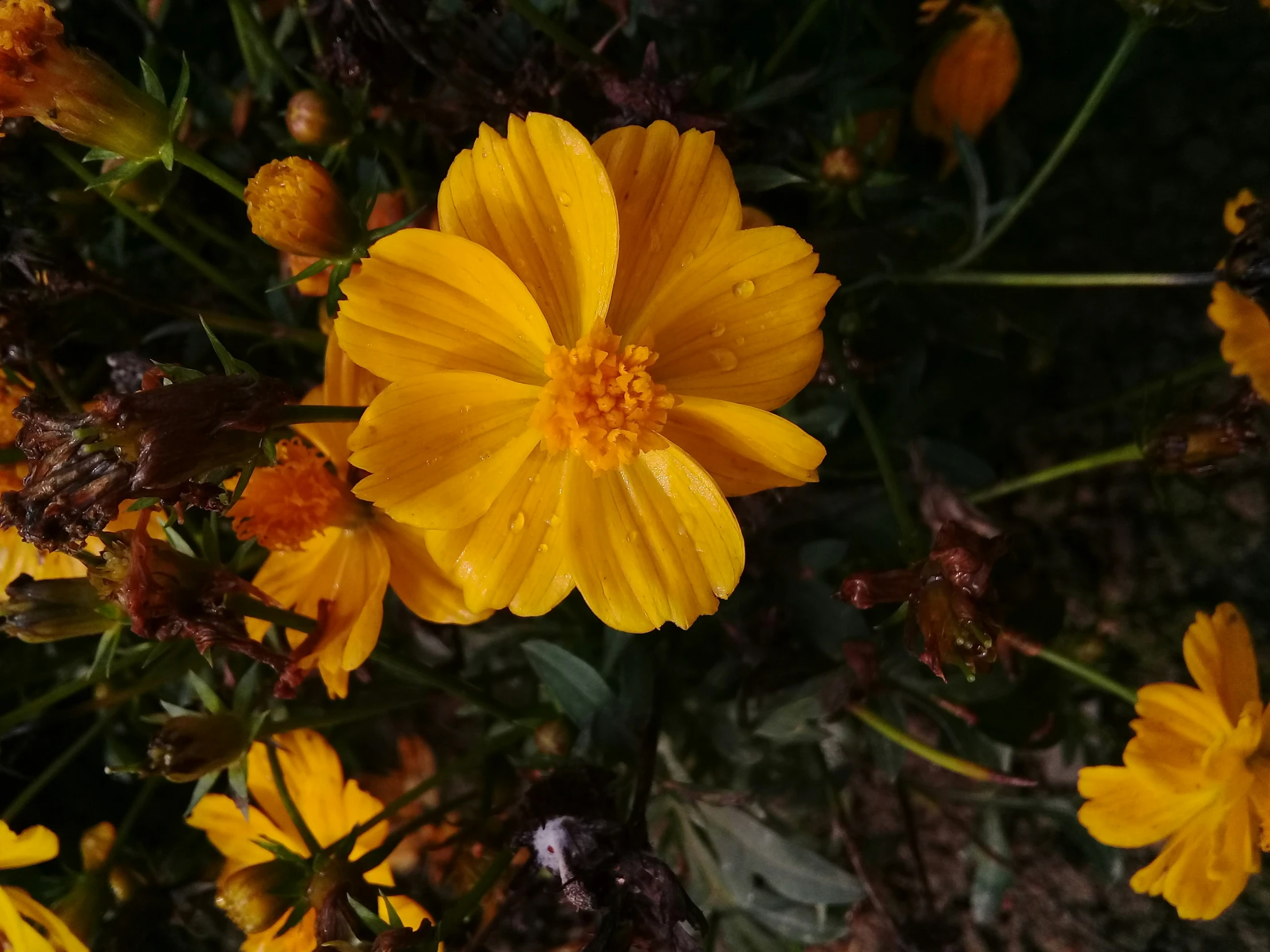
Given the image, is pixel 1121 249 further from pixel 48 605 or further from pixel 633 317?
pixel 48 605

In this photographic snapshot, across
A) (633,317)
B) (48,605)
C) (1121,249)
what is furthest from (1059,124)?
(48,605)

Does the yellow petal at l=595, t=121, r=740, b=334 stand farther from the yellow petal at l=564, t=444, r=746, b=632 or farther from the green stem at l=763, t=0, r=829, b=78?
the green stem at l=763, t=0, r=829, b=78

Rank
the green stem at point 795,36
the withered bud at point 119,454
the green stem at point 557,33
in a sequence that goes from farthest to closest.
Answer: the green stem at point 795,36 < the green stem at point 557,33 < the withered bud at point 119,454

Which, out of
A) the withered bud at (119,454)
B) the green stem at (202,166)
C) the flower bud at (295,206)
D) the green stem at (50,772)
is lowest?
the green stem at (50,772)

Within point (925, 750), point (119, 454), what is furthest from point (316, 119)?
point (925, 750)

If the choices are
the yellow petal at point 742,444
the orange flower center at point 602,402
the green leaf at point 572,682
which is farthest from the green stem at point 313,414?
the green leaf at point 572,682

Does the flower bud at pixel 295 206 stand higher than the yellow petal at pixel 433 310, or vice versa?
the flower bud at pixel 295 206

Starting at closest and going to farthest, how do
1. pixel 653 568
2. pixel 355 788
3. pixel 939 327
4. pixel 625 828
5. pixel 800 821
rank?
pixel 653 568 < pixel 625 828 < pixel 355 788 < pixel 939 327 < pixel 800 821

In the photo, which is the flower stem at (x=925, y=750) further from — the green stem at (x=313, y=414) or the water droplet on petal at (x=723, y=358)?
the green stem at (x=313, y=414)
